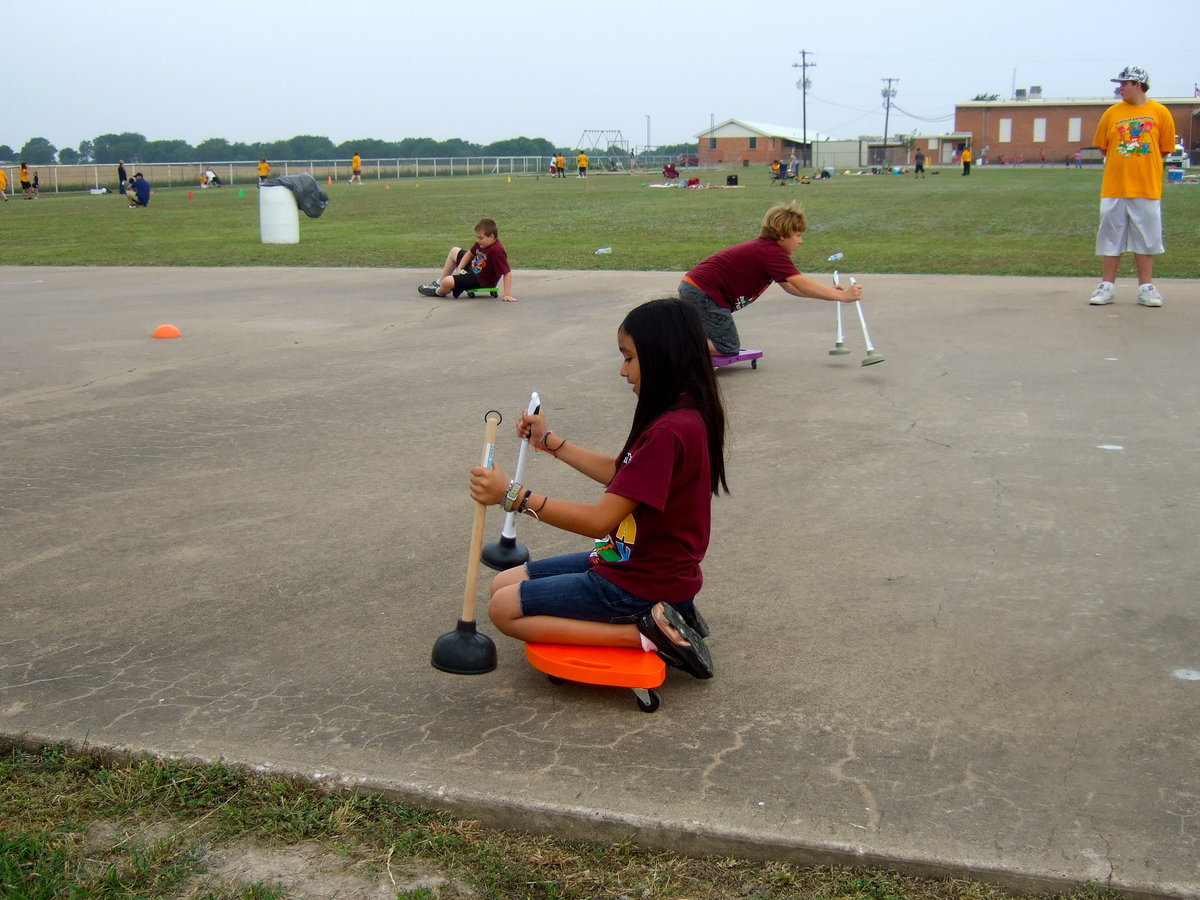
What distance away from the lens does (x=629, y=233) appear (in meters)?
22.9

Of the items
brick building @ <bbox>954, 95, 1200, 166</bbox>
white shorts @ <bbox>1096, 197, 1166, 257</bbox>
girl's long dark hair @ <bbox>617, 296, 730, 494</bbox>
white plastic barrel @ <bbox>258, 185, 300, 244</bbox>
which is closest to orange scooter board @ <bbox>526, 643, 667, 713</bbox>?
girl's long dark hair @ <bbox>617, 296, 730, 494</bbox>

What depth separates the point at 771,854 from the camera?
2846 millimetres

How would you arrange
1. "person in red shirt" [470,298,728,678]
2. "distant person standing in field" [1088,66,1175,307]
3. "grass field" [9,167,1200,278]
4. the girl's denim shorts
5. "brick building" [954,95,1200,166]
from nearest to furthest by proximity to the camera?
"person in red shirt" [470,298,728,678] → the girl's denim shorts → "distant person standing in field" [1088,66,1175,307] → "grass field" [9,167,1200,278] → "brick building" [954,95,1200,166]

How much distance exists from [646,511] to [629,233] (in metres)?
19.8

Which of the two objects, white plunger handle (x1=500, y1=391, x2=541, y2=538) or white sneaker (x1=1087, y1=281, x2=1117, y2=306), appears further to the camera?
white sneaker (x1=1087, y1=281, x2=1117, y2=306)

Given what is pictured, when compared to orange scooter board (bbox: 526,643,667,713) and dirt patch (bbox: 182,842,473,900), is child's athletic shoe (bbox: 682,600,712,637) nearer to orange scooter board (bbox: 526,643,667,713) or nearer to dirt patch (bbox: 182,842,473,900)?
orange scooter board (bbox: 526,643,667,713)

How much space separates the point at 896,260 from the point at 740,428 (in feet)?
32.8

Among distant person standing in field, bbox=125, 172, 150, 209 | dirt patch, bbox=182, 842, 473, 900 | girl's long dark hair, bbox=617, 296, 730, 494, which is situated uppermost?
distant person standing in field, bbox=125, 172, 150, 209

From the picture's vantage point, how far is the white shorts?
1102 centimetres

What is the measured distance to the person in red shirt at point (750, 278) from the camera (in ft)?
27.0

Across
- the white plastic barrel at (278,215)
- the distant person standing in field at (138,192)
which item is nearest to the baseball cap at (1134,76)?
the white plastic barrel at (278,215)

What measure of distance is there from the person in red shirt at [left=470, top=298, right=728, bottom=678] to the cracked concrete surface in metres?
0.25

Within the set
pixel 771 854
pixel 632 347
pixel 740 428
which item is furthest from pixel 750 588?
pixel 740 428

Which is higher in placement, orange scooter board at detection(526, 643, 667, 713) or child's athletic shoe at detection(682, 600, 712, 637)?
child's athletic shoe at detection(682, 600, 712, 637)
